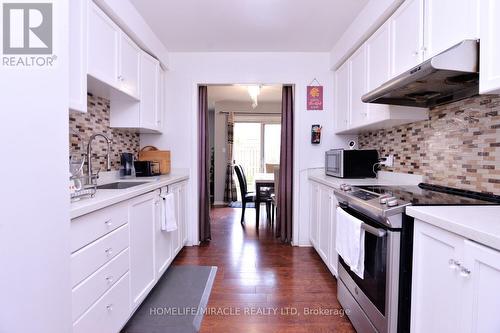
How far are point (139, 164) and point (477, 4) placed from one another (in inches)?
104

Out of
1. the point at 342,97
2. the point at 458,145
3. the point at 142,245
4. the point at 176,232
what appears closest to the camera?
the point at 458,145

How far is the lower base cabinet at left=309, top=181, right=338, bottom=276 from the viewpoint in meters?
2.10

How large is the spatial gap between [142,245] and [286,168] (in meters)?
1.92

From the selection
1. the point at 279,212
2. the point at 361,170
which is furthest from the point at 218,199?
the point at 361,170

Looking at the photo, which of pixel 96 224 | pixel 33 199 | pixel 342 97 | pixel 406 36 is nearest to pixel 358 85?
pixel 342 97

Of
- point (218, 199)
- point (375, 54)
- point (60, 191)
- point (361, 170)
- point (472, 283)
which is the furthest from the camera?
point (218, 199)

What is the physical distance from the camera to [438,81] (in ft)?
4.35

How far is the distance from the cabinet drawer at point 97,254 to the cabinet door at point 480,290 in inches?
58.1

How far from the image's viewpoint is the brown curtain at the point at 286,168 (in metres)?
3.10

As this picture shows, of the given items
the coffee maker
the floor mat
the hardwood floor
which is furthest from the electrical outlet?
the coffee maker

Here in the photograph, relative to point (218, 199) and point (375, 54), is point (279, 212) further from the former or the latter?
point (218, 199)

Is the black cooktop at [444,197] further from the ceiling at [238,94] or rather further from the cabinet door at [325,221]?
the ceiling at [238,94]

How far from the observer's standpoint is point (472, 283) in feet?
2.52

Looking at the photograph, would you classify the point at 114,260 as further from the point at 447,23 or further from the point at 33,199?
the point at 447,23
